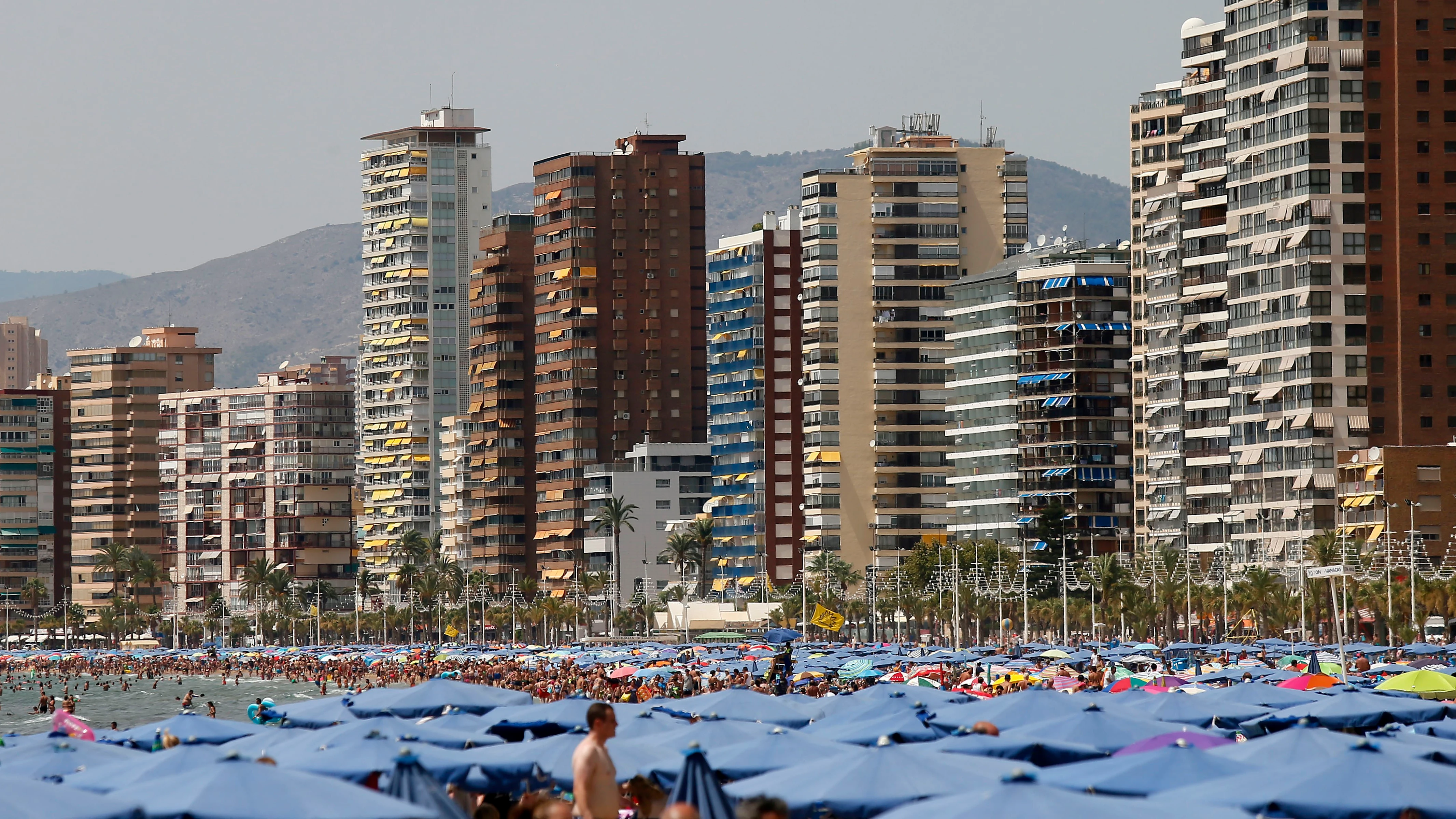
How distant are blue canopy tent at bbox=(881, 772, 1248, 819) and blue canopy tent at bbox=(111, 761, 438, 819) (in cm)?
415

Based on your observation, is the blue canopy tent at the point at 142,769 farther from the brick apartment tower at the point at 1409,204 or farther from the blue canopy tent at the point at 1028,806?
the brick apartment tower at the point at 1409,204

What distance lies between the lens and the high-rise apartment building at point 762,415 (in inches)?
6289

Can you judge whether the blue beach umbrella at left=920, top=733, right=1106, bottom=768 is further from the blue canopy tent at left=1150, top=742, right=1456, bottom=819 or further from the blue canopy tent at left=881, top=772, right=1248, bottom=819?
the blue canopy tent at left=881, top=772, right=1248, bottom=819

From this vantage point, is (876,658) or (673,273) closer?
(876,658)

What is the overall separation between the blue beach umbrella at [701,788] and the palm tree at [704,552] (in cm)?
14439

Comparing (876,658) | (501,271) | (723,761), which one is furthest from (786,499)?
(723,761)

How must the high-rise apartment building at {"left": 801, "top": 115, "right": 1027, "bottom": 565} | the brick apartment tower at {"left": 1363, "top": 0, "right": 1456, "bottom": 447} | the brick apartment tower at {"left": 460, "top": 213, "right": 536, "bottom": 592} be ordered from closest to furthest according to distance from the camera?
the brick apartment tower at {"left": 1363, "top": 0, "right": 1456, "bottom": 447}, the high-rise apartment building at {"left": 801, "top": 115, "right": 1027, "bottom": 565}, the brick apartment tower at {"left": 460, "top": 213, "right": 536, "bottom": 592}

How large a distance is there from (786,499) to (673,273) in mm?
27590

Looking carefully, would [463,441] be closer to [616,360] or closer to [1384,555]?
[616,360]

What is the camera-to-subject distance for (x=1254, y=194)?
116m

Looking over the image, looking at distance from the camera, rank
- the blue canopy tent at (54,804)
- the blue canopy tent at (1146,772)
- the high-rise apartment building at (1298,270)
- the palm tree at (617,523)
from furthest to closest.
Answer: the palm tree at (617,523), the high-rise apartment building at (1298,270), the blue canopy tent at (1146,772), the blue canopy tent at (54,804)

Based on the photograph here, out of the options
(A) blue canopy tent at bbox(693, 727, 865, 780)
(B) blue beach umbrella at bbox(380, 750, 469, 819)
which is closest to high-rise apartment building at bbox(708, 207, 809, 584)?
(A) blue canopy tent at bbox(693, 727, 865, 780)

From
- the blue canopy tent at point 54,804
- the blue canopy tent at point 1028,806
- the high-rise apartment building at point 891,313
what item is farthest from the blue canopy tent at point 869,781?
the high-rise apartment building at point 891,313

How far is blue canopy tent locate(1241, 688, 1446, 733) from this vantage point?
29.6m
